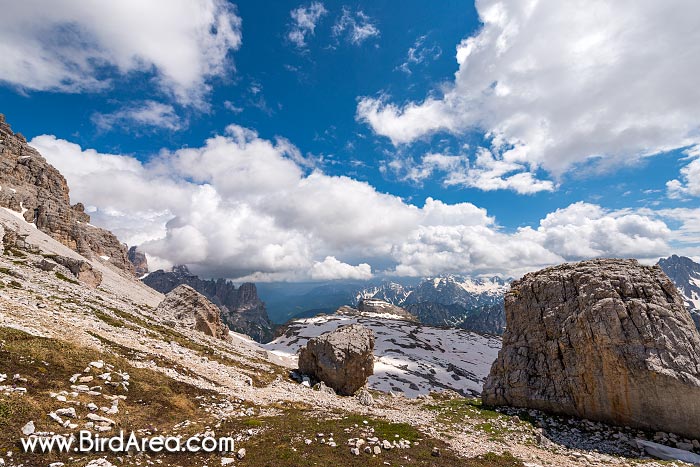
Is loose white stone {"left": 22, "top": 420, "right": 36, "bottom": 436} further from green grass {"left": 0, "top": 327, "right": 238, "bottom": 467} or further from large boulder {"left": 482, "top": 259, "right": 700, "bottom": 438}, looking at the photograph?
large boulder {"left": 482, "top": 259, "right": 700, "bottom": 438}

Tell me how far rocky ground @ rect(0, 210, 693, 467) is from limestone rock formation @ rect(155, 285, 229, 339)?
26826mm

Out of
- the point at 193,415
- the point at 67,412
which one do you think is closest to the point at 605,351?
the point at 193,415

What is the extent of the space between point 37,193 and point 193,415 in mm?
170734

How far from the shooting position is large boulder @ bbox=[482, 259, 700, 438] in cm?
2708

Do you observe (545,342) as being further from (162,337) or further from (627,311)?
(162,337)

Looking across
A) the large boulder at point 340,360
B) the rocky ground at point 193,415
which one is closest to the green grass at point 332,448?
the rocky ground at point 193,415

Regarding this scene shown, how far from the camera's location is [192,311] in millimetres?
63188

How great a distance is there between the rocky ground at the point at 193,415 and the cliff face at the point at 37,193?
116m

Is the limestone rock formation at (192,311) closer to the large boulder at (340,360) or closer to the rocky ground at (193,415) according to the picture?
the large boulder at (340,360)

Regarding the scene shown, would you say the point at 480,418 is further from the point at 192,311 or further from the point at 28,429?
the point at 192,311

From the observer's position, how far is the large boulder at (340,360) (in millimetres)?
43062

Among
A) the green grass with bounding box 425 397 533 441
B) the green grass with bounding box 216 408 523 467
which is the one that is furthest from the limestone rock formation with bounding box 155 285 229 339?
the green grass with bounding box 216 408 523 467

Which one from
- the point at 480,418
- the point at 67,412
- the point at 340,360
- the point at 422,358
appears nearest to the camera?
the point at 67,412

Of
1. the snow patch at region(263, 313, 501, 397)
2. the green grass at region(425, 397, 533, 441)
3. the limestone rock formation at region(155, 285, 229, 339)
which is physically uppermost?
the limestone rock formation at region(155, 285, 229, 339)
